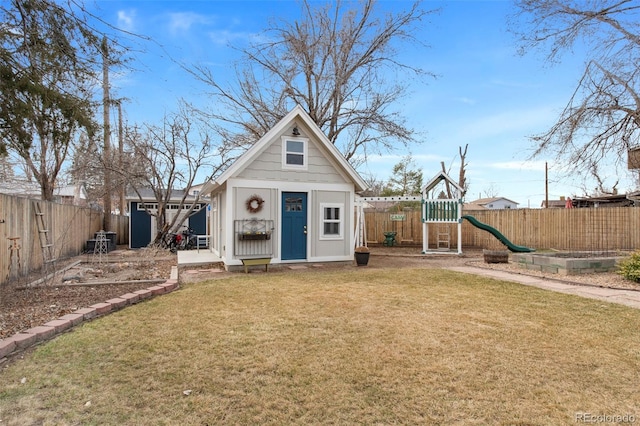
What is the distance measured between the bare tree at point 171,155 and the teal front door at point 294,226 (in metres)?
6.94

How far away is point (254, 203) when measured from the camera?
32.9ft

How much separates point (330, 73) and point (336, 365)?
14218mm

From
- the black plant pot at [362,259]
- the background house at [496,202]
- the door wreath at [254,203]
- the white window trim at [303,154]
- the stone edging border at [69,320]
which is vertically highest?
the background house at [496,202]

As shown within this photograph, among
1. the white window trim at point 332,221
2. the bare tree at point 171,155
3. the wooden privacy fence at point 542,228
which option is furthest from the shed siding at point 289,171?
the wooden privacy fence at point 542,228

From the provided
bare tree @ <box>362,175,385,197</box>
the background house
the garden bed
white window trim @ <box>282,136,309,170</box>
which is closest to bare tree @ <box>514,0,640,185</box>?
the garden bed

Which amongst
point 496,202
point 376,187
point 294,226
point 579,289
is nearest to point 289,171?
point 294,226

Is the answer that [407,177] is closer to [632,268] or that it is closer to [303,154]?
[303,154]

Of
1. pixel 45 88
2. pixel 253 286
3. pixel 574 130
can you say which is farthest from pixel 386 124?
pixel 45 88

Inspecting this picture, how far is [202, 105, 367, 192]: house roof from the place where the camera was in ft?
31.5

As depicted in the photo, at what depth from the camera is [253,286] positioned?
747 centimetres

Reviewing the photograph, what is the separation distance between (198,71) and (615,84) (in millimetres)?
14344

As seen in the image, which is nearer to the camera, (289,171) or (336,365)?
(336,365)

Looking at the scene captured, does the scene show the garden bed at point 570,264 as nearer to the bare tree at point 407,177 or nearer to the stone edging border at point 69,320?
the stone edging border at point 69,320

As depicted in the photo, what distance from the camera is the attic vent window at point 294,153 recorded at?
34.3ft
